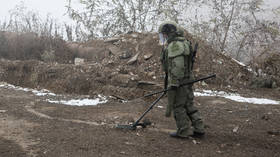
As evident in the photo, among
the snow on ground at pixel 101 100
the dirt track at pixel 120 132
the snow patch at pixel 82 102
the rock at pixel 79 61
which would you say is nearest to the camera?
the dirt track at pixel 120 132

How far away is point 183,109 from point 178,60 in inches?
29.5

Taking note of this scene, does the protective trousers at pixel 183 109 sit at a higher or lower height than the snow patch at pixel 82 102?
higher

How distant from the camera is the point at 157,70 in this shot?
32.1 ft


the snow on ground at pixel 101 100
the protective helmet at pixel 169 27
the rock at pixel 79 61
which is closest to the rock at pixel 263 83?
the snow on ground at pixel 101 100

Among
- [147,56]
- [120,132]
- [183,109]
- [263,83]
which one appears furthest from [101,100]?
[263,83]

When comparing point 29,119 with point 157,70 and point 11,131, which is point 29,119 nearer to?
point 11,131

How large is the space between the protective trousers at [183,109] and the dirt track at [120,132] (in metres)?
0.17

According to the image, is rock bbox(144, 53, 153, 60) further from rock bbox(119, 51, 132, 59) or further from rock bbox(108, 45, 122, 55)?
rock bbox(108, 45, 122, 55)

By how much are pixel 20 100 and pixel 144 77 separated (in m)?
3.87

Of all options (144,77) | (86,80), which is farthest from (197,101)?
(86,80)

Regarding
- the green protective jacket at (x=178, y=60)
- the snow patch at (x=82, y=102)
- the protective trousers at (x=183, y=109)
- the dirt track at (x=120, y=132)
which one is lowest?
the dirt track at (x=120, y=132)

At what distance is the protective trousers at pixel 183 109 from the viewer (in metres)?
4.23

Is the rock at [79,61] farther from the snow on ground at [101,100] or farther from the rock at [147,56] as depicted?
the rock at [147,56]

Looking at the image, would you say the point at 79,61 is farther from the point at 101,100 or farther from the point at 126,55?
the point at 101,100
